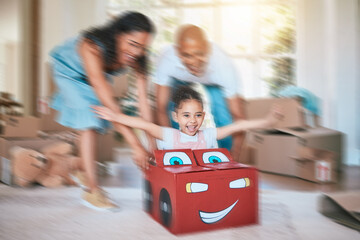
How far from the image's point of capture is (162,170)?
1241mm

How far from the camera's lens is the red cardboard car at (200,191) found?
117cm

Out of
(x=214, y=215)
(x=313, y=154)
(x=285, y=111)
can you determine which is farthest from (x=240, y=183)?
(x=285, y=111)

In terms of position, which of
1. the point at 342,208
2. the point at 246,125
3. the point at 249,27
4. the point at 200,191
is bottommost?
the point at 342,208

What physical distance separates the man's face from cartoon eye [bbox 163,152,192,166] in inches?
18.6

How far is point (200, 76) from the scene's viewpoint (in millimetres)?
1671

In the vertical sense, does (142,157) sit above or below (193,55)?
below

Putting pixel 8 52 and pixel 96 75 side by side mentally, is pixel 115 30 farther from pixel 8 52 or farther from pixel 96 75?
pixel 8 52

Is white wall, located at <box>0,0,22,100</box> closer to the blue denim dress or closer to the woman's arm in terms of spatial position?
the blue denim dress

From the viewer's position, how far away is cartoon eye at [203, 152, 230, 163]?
4.33 feet

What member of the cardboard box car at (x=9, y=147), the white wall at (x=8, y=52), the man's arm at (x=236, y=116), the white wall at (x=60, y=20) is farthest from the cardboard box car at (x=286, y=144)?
the white wall at (x=8, y=52)

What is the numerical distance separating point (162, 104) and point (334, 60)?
1.65m

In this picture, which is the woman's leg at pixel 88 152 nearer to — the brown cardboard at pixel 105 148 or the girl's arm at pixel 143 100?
the girl's arm at pixel 143 100

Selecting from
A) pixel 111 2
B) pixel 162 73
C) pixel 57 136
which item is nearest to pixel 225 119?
pixel 162 73

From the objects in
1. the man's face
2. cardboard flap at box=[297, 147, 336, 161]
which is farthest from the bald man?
cardboard flap at box=[297, 147, 336, 161]
